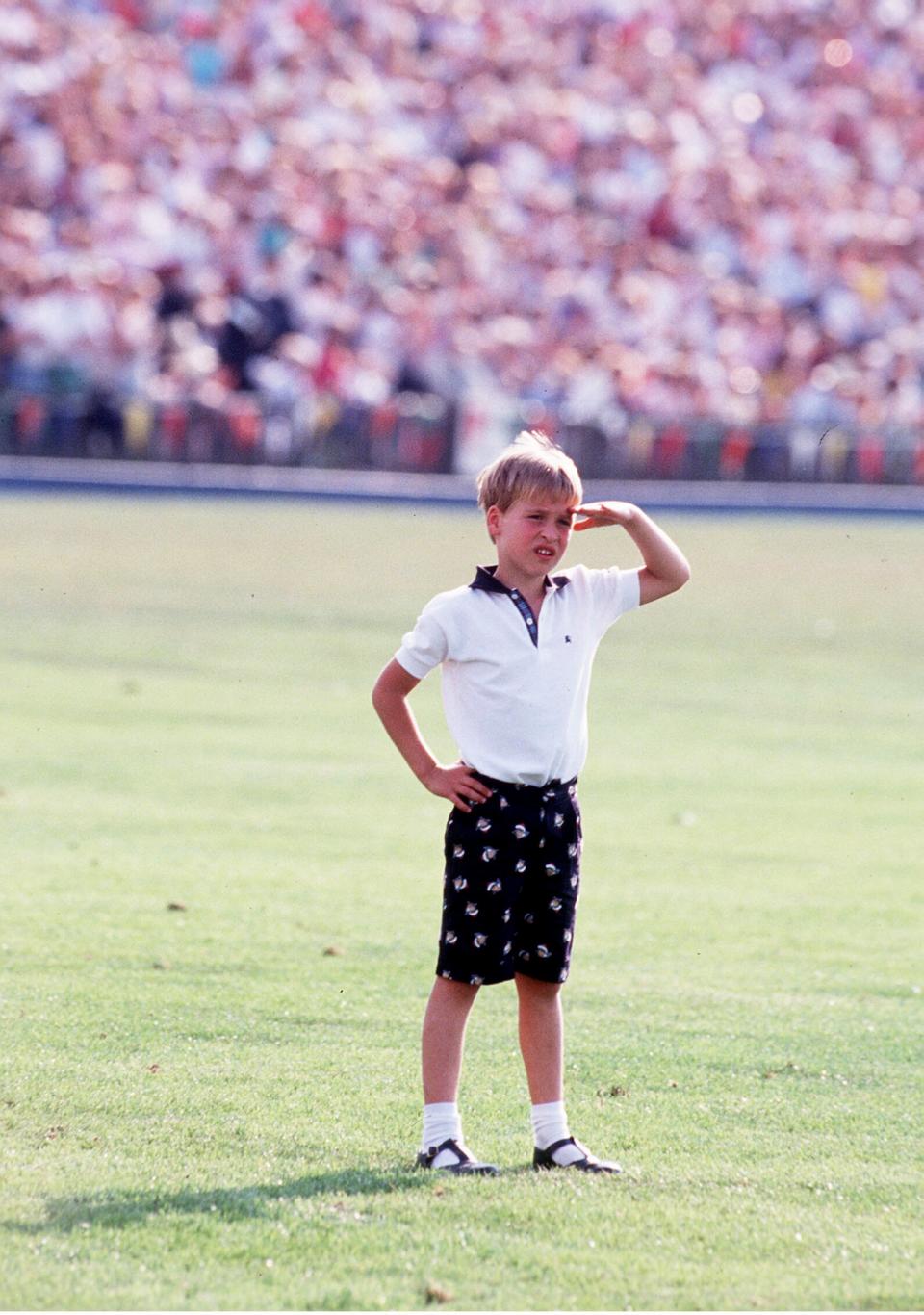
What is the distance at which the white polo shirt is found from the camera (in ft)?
14.0

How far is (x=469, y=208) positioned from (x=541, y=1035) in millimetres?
18943

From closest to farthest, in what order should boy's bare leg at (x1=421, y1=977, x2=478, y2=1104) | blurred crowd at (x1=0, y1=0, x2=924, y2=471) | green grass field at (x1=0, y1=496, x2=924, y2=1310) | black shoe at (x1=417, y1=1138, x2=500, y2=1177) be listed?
green grass field at (x1=0, y1=496, x2=924, y2=1310)
black shoe at (x1=417, y1=1138, x2=500, y2=1177)
boy's bare leg at (x1=421, y1=977, x2=478, y2=1104)
blurred crowd at (x1=0, y1=0, x2=924, y2=471)

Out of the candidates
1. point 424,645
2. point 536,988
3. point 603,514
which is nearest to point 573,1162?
point 536,988

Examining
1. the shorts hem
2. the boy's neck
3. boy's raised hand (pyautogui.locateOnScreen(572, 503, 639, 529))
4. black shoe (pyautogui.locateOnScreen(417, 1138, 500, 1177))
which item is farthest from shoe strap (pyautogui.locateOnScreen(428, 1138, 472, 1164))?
boy's raised hand (pyautogui.locateOnScreen(572, 503, 639, 529))

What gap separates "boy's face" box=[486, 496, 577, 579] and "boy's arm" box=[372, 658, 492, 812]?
0.31 meters

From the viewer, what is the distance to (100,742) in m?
9.55

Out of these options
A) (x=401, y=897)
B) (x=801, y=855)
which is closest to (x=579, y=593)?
(x=401, y=897)

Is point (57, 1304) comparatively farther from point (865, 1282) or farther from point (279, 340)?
point (279, 340)

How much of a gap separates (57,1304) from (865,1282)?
131 centimetres

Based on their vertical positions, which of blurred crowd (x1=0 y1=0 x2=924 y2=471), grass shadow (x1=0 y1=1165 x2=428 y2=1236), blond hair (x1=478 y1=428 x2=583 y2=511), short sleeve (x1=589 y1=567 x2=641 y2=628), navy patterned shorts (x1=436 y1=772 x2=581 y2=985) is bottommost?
grass shadow (x1=0 y1=1165 x2=428 y2=1236)

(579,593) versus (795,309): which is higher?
(795,309)

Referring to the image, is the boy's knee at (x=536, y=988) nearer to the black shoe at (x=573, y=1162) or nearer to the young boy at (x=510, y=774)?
the young boy at (x=510, y=774)

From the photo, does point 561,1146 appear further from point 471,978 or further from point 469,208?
point 469,208

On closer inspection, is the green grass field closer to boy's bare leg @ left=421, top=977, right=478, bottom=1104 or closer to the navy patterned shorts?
boy's bare leg @ left=421, top=977, right=478, bottom=1104
